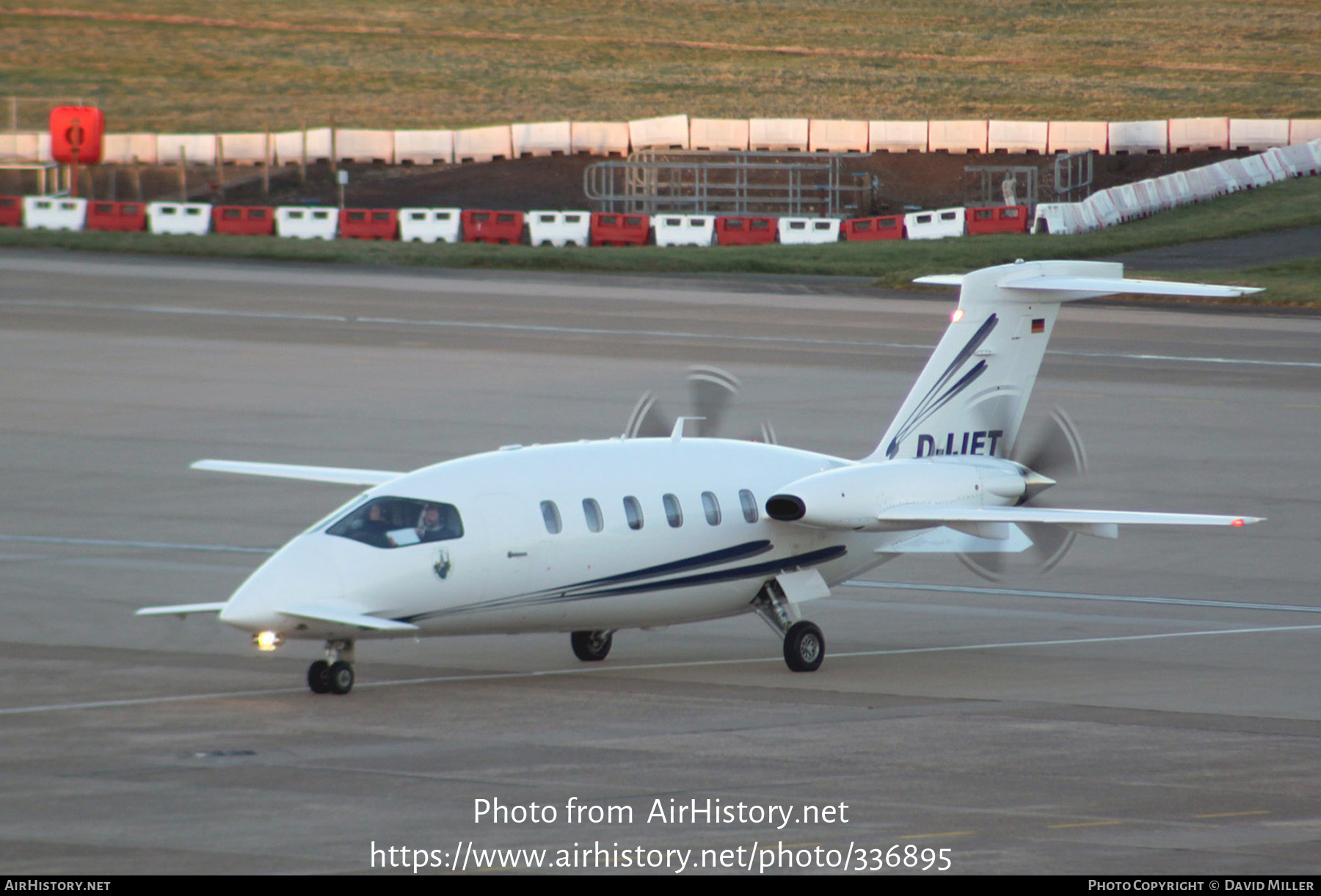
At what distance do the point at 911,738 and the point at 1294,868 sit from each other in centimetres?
521

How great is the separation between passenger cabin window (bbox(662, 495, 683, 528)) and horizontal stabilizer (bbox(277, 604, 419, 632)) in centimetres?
382

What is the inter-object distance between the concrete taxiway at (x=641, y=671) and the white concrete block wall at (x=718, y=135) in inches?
1420

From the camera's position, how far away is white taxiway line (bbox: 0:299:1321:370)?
165ft

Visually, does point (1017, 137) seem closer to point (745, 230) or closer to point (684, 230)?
point (745, 230)

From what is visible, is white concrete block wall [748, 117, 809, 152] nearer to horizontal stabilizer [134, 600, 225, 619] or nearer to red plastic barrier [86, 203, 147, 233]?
red plastic barrier [86, 203, 147, 233]

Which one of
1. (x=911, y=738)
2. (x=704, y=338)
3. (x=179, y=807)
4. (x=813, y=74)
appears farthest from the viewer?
(x=813, y=74)

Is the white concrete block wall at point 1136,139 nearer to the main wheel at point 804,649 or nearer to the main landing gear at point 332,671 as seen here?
the main wheel at point 804,649

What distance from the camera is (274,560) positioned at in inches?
773

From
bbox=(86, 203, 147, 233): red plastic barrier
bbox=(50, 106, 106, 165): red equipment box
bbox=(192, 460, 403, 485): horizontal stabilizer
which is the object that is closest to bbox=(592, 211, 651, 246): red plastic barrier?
bbox=(86, 203, 147, 233): red plastic barrier

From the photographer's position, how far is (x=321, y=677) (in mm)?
20344

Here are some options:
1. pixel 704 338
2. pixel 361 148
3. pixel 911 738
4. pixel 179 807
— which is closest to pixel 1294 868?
pixel 911 738

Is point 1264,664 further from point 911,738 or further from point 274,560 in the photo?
point 274,560

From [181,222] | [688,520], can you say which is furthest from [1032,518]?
[181,222]

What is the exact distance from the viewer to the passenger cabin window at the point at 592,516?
2120cm
